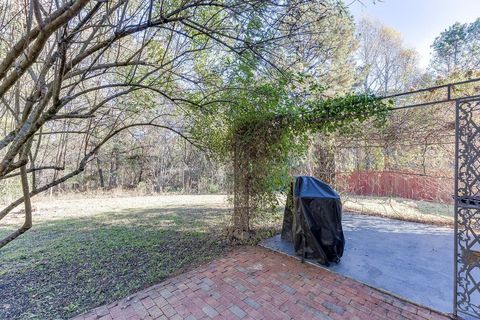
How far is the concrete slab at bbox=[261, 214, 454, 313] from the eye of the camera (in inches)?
101

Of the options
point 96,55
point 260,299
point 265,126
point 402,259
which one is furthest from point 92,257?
point 402,259

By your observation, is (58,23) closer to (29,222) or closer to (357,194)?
(29,222)

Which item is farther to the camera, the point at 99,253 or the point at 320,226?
the point at 99,253

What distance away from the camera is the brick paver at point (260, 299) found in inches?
86.7

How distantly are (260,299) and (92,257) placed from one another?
9.36 feet

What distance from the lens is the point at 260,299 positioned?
2426 millimetres

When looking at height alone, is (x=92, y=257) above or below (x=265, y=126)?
below

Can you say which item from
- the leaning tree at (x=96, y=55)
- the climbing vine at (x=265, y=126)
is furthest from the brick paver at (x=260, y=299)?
the leaning tree at (x=96, y=55)

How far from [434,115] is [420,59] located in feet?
37.4

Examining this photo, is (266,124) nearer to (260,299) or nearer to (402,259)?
(260,299)

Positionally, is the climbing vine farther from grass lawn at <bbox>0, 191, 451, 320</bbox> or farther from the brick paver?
the brick paver

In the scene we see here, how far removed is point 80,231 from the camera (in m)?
5.07

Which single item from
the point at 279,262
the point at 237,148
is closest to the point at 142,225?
the point at 237,148

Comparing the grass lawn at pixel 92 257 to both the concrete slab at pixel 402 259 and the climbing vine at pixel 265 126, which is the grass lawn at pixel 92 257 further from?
the concrete slab at pixel 402 259
